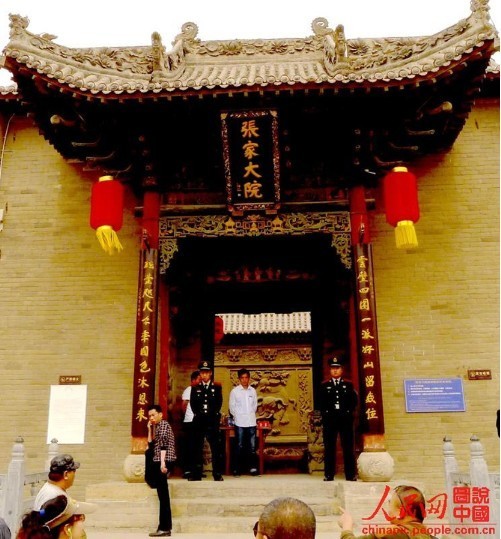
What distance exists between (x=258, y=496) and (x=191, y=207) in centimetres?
389

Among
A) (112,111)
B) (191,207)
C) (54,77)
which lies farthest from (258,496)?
(54,77)

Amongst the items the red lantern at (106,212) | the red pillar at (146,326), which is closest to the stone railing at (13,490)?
the red pillar at (146,326)

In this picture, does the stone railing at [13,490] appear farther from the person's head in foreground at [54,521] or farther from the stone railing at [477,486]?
the stone railing at [477,486]

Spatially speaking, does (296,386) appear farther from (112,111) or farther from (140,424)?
(112,111)

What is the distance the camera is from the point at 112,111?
7.02m

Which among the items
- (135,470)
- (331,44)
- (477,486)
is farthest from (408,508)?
(331,44)

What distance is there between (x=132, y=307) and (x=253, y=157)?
9.70ft

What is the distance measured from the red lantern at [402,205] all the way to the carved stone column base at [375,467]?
2701mm

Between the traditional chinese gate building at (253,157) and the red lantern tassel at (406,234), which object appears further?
the red lantern tassel at (406,234)

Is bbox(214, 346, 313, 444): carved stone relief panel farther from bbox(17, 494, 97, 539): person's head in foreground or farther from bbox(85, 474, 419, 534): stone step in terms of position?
bbox(17, 494, 97, 539): person's head in foreground

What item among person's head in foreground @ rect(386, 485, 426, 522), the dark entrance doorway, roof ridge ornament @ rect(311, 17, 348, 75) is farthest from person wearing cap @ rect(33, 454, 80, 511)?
roof ridge ornament @ rect(311, 17, 348, 75)

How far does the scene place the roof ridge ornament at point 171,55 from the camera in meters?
8.30

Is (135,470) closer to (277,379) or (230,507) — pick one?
(230,507)

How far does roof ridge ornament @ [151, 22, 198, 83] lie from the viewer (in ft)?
27.2
